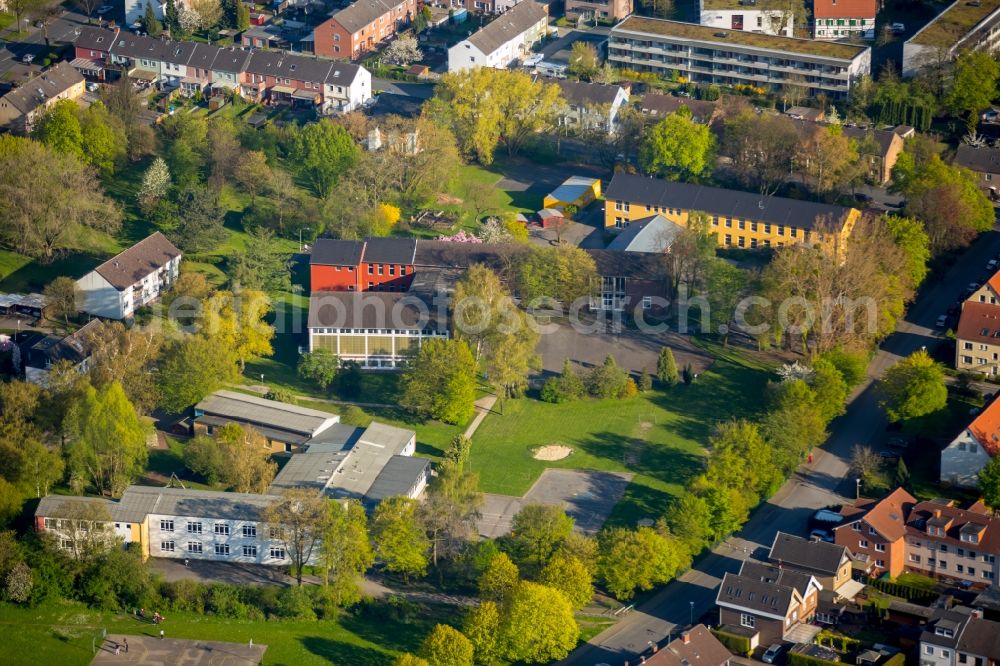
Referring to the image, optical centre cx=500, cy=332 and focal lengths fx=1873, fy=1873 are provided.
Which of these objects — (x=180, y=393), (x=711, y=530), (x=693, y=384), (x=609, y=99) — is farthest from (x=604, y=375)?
(x=609, y=99)

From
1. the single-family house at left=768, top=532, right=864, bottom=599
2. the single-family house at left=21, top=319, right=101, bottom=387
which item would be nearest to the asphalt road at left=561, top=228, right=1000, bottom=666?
the single-family house at left=768, top=532, right=864, bottom=599

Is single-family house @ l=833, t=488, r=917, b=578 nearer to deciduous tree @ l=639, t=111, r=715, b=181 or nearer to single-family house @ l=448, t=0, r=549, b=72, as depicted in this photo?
deciduous tree @ l=639, t=111, r=715, b=181

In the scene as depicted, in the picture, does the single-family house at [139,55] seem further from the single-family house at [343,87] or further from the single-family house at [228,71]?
the single-family house at [343,87]

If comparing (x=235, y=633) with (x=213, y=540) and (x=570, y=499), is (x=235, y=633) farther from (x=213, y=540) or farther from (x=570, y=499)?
(x=570, y=499)

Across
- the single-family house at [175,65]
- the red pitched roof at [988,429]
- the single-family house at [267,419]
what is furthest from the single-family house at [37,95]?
the red pitched roof at [988,429]

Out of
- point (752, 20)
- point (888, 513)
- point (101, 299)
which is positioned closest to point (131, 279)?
point (101, 299)

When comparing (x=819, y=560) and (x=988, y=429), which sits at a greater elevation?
(x=988, y=429)
